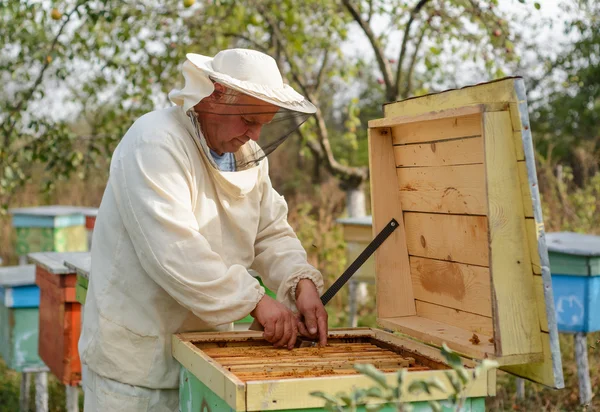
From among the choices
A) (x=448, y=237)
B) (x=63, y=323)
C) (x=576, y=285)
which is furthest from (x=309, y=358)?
(x=576, y=285)

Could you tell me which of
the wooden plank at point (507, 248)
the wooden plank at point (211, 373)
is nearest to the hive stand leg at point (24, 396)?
the wooden plank at point (211, 373)

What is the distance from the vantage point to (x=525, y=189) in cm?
164

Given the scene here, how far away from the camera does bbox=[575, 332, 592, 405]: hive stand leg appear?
155 inches

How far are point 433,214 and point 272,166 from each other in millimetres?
12845

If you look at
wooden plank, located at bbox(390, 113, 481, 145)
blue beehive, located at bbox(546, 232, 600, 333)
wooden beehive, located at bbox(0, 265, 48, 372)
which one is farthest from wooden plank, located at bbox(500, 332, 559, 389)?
wooden beehive, located at bbox(0, 265, 48, 372)

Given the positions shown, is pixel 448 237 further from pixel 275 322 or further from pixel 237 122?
pixel 237 122

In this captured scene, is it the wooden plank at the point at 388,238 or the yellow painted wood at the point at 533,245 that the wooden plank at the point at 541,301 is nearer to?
the yellow painted wood at the point at 533,245

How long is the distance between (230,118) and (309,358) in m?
0.70

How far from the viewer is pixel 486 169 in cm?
165

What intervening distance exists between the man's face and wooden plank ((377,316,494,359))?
674mm

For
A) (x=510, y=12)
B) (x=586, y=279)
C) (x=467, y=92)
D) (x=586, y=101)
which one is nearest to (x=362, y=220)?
(x=510, y=12)

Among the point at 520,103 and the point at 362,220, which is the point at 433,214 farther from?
the point at 362,220

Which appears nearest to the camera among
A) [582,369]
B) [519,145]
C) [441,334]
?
[519,145]

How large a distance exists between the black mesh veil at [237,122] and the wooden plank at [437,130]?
286 mm
